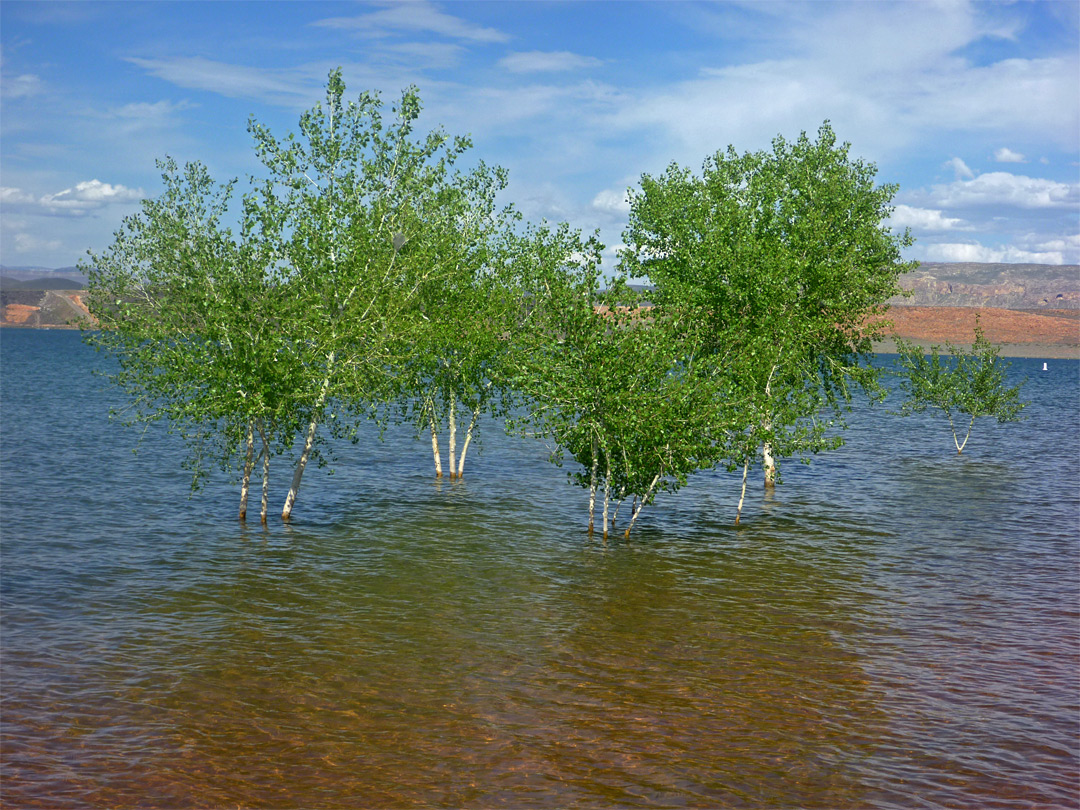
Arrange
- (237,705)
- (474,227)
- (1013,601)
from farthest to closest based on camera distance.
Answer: (474,227)
(1013,601)
(237,705)

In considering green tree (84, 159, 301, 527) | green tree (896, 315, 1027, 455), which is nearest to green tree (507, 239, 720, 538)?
green tree (84, 159, 301, 527)

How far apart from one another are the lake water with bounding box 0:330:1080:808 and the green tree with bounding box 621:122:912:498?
19.3 ft

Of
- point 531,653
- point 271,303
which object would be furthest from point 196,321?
point 531,653

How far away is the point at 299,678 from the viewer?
2123 centimetres

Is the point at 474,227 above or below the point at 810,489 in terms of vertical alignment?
above

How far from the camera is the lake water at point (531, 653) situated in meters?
16.6

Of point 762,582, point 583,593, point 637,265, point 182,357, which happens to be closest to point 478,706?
point 583,593

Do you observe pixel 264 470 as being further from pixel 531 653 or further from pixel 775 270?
pixel 775 270

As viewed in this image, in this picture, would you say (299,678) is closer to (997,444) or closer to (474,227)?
(474,227)

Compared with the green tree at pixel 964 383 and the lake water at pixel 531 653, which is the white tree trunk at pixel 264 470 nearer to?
the lake water at pixel 531 653

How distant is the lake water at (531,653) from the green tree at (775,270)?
5.87 m

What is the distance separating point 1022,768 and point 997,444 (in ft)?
197

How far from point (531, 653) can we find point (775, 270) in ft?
69.2

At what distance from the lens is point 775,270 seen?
124ft
